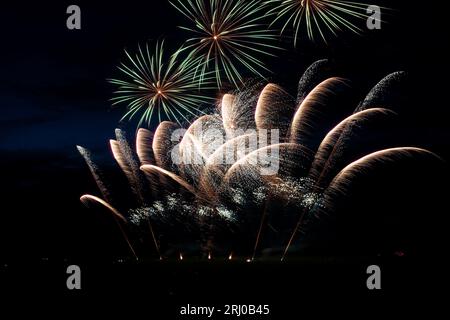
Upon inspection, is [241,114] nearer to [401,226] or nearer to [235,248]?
[235,248]

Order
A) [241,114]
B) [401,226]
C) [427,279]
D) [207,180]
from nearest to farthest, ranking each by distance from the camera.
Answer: [427,279] < [241,114] < [207,180] < [401,226]

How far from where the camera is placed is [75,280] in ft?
62.2

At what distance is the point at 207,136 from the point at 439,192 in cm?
4645

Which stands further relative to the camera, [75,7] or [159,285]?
[159,285]

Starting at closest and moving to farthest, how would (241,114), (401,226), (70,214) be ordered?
1. (241,114)
2. (401,226)
3. (70,214)

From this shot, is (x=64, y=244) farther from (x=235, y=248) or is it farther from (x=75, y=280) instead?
(x=75, y=280)

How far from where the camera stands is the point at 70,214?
7869 centimetres

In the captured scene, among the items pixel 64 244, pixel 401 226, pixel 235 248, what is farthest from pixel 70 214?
pixel 401 226

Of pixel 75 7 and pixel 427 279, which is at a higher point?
pixel 75 7

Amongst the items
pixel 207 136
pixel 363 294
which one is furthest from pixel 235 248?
pixel 363 294
